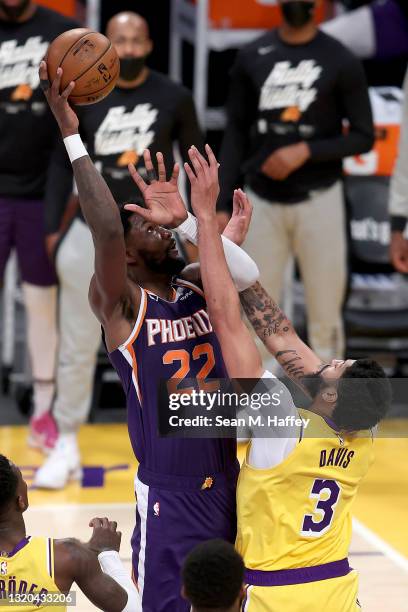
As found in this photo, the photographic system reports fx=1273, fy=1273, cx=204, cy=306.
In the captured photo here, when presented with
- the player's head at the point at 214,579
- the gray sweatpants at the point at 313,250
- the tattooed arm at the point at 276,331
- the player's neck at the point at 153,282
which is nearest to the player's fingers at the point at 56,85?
the player's neck at the point at 153,282

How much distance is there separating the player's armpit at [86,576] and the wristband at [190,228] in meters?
1.04

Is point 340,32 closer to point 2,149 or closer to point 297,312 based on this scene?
point 297,312

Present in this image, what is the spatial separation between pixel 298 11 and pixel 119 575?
4.44m

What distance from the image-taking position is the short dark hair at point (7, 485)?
3730mm

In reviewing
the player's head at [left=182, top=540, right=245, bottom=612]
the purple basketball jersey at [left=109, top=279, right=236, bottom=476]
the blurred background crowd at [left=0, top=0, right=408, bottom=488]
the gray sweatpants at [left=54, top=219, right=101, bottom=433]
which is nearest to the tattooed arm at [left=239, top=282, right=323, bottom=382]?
the purple basketball jersey at [left=109, top=279, right=236, bottom=476]

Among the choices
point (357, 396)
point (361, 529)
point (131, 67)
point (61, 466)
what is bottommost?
point (61, 466)

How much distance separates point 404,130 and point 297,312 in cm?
298

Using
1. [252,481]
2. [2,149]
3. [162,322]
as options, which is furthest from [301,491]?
[2,149]

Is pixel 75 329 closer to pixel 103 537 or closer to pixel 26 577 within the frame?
pixel 103 537

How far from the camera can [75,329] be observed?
23.8 feet

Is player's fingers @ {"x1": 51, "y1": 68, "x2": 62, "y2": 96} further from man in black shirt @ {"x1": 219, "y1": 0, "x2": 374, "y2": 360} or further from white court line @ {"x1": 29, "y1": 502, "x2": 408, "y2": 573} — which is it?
man in black shirt @ {"x1": 219, "y1": 0, "x2": 374, "y2": 360}

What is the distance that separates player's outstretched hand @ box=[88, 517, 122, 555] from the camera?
13.0 feet

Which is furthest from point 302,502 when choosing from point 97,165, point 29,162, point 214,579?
point 29,162

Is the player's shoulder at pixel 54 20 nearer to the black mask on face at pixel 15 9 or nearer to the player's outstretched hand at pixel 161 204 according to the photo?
the black mask on face at pixel 15 9
